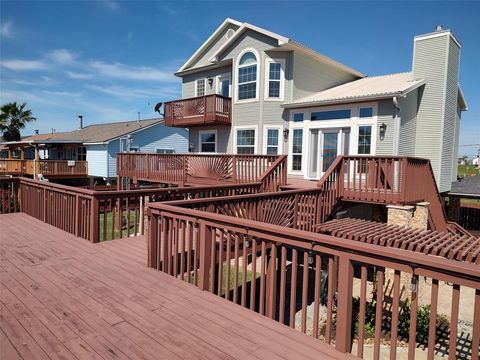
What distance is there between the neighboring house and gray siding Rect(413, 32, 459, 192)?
34 mm

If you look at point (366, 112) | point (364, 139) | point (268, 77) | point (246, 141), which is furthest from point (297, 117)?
point (364, 139)

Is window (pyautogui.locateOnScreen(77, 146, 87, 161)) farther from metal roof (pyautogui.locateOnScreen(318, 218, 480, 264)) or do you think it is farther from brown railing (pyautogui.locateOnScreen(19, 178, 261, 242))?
metal roof (pyautogui.locateOnScreen(318, 218, 480, 264))

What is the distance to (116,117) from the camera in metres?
59.7

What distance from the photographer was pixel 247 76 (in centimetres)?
1510

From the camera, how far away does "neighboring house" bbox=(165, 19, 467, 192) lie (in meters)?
11.5

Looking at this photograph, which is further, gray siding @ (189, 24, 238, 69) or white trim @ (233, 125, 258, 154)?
gray siding @ (189, 24, 238, 69)

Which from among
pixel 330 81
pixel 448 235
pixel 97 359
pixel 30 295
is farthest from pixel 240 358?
pixel 330 81

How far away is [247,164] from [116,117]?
55.7 m

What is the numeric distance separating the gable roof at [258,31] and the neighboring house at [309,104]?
2.1 inches

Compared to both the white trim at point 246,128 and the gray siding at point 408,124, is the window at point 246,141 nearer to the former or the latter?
the white trim at point 246,128

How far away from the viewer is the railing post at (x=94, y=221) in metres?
6.11

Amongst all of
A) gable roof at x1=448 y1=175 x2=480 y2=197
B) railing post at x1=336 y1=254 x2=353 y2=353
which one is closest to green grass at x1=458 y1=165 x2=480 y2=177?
gable roof at x1=448 y1=175 x2=480 y2=197

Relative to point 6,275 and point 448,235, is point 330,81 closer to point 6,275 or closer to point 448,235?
point 448,235

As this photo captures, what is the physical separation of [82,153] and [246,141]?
778 inches
